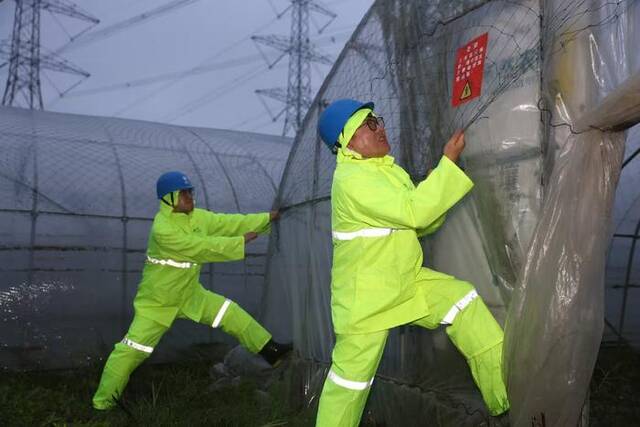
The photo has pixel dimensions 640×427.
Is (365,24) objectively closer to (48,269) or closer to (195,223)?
(195,223)

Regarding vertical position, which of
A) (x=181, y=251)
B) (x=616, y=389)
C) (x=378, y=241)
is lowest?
(x=616, y=389)

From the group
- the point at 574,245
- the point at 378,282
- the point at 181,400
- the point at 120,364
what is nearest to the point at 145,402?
the point at 181,400

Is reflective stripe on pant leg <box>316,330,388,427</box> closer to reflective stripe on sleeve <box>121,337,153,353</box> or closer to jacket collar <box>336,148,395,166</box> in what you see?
jacket collar <box>336,148,395,166</box>

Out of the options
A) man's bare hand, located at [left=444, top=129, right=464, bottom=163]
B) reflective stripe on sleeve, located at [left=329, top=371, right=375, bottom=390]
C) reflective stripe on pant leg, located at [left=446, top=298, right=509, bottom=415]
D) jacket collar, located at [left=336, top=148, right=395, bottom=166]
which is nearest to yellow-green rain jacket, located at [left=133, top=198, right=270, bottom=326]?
jacket collar, located at [left=336, top=148, right=395, bottom=166]

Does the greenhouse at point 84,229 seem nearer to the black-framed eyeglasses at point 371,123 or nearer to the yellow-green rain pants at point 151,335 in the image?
the yellow-green rain pants at point 151,335

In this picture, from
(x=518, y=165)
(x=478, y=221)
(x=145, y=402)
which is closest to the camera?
(x=518, y=165)

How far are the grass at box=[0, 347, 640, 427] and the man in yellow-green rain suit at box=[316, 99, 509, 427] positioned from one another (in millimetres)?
1422

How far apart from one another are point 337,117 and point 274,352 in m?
2.79

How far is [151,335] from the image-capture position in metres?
5.34

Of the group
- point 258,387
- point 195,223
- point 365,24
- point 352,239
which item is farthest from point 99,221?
point 352,239

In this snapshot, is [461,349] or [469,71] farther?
[469,71]

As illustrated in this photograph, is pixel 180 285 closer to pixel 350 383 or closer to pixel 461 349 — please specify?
pixel 350 383

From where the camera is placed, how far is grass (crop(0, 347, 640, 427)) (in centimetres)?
439

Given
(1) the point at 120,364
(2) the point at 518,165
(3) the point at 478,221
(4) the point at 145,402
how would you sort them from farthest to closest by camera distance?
1. (1) the point at 120,364
2. (4) the point at 145,402
3. (3) the point at 478,221
4. (2) the point at 518,165
